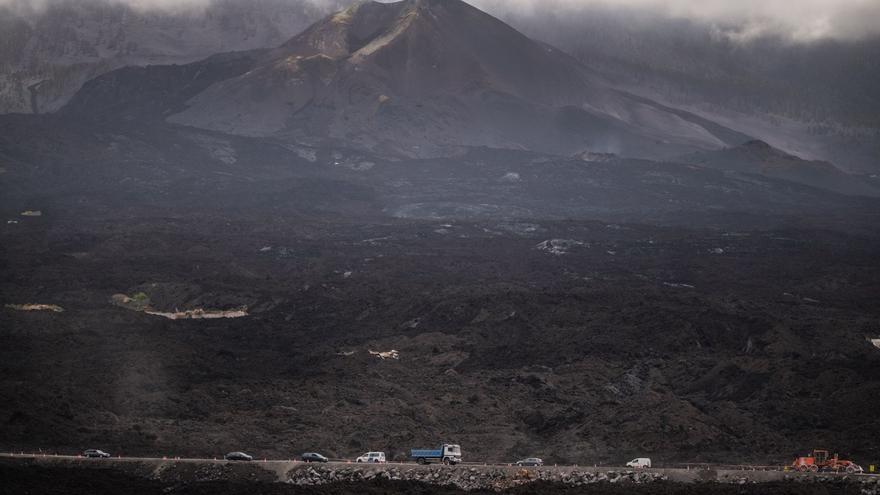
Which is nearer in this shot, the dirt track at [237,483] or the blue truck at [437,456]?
the dirt track at [237,483]

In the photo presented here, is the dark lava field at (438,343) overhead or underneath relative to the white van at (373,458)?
underneath

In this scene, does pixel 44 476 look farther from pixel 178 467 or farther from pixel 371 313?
pixel 371 313

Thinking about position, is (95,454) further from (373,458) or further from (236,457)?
(373,458)

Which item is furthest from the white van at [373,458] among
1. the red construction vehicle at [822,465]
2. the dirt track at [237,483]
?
the red construction vehicle at [822,465]

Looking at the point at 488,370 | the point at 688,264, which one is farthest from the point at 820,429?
the point at 688,264

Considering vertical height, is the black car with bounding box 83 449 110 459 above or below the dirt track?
below

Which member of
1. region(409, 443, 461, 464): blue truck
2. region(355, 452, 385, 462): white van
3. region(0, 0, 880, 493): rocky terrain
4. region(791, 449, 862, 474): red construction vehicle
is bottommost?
region(0, 0, 880, 493): rocky terrain

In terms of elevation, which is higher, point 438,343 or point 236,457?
point 236,457

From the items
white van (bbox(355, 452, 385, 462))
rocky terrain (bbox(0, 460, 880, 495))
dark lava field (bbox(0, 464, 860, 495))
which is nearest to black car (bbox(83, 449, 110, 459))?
rocky terrain (bbox(0, 460, 880, 495))

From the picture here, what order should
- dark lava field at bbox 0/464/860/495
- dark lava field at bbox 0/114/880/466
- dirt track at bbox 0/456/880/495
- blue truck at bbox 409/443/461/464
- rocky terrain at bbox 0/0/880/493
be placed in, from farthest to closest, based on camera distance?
1. dark lava field at bbox 0/114/880/466
2. rocky terrain at bbox 0/0/880/493
3. blue truck at bbox 409/443/461/464
4. dirt track at bbox 0/456/880/495
5. dark lava field at bbox 0/464/860/495

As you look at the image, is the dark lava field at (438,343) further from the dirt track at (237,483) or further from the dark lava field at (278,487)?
the dark lava field at (278,487)

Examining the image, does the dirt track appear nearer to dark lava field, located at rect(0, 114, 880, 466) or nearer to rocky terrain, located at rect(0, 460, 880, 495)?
rocky terrain, located at rect(0, 460, 880, 495)

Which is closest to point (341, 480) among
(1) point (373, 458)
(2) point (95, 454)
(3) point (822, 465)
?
(1) point (373, 458)
